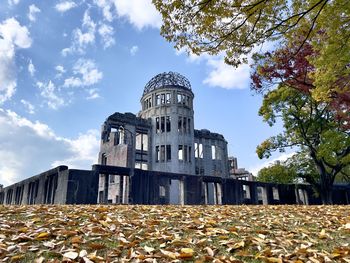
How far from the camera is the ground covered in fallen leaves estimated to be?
3877 millimetres

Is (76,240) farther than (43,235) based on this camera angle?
No

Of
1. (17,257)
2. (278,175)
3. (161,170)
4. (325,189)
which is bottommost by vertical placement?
(17,257)

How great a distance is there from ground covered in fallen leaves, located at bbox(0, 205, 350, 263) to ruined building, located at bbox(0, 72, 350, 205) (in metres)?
8.22

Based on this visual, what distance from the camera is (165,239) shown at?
466 centimetres

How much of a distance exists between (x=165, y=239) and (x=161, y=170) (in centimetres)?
2950

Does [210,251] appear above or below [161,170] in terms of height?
below

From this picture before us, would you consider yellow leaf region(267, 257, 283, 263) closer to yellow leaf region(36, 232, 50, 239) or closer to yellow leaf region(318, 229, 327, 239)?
yellow leaf region(318, 229, 327, 239)

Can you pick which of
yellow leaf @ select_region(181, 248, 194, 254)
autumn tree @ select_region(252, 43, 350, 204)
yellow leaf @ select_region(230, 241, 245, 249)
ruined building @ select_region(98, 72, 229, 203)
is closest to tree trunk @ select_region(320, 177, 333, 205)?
autumn tree @ select_region(252, 43, 350, 204)

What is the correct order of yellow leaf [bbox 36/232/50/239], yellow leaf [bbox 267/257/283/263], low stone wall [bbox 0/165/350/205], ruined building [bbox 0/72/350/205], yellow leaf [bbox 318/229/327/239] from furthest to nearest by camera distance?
1. ruined building [bbox 0/72/350/205]
2. low stone wall [bbox 0/165/350/205]
3. yellow leaf [bbox 318/229/327/239]
4. yellow leaf [bbox 36/232/50/239]
5. yellow leaf [bbox 267/257/283/263]

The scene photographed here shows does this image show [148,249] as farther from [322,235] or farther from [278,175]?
[278,175]

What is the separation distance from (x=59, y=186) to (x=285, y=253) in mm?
11772

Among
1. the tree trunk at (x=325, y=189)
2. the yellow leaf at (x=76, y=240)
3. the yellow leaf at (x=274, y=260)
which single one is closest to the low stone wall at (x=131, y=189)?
the tree trunk at (x=325, y=189)

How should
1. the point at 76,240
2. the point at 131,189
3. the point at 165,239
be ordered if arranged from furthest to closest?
the point at 131,189 → the point at 165,239 → the point at 76,240

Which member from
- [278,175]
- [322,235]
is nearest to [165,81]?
[278,175]
